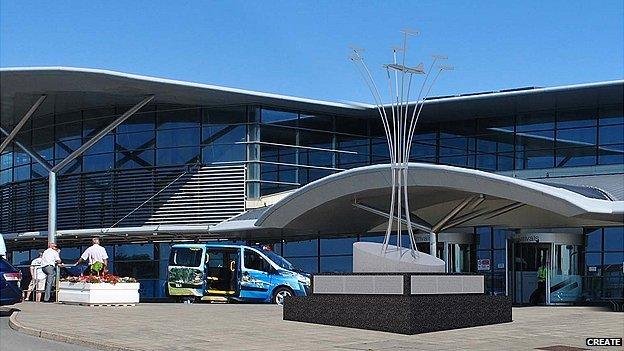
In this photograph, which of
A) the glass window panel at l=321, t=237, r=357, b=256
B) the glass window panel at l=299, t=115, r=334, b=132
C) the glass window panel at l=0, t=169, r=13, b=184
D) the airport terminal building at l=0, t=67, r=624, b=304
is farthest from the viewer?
the glass window panel at l=0, t=169, r=13, b=184

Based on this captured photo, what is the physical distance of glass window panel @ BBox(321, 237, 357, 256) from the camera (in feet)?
113

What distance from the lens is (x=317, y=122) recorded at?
126 feet

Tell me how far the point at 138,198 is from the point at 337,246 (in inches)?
329

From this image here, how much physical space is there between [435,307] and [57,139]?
88.9 ft

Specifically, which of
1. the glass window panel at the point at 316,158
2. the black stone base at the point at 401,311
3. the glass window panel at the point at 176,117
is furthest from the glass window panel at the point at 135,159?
the black stone base at the point at 401,311

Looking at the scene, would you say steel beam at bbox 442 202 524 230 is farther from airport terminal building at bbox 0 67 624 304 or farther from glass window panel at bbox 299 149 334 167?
glass window panel at bbox 299 149 334 167

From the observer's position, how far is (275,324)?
17.6 metres

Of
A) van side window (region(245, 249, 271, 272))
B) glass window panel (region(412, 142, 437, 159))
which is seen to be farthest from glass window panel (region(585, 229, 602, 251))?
van side window (region(245, 249, 271, 272))

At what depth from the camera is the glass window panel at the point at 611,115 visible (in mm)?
35688

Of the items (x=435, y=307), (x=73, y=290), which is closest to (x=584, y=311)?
(x=435, y=307)

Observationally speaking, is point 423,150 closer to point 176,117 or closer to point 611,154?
point 611,154

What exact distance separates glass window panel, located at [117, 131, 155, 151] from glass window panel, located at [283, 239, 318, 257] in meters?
6.92

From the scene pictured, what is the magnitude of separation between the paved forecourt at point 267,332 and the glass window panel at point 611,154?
596 inches

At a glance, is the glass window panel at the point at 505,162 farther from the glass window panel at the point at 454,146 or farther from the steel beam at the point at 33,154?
the steel beam at the point at 33,154
